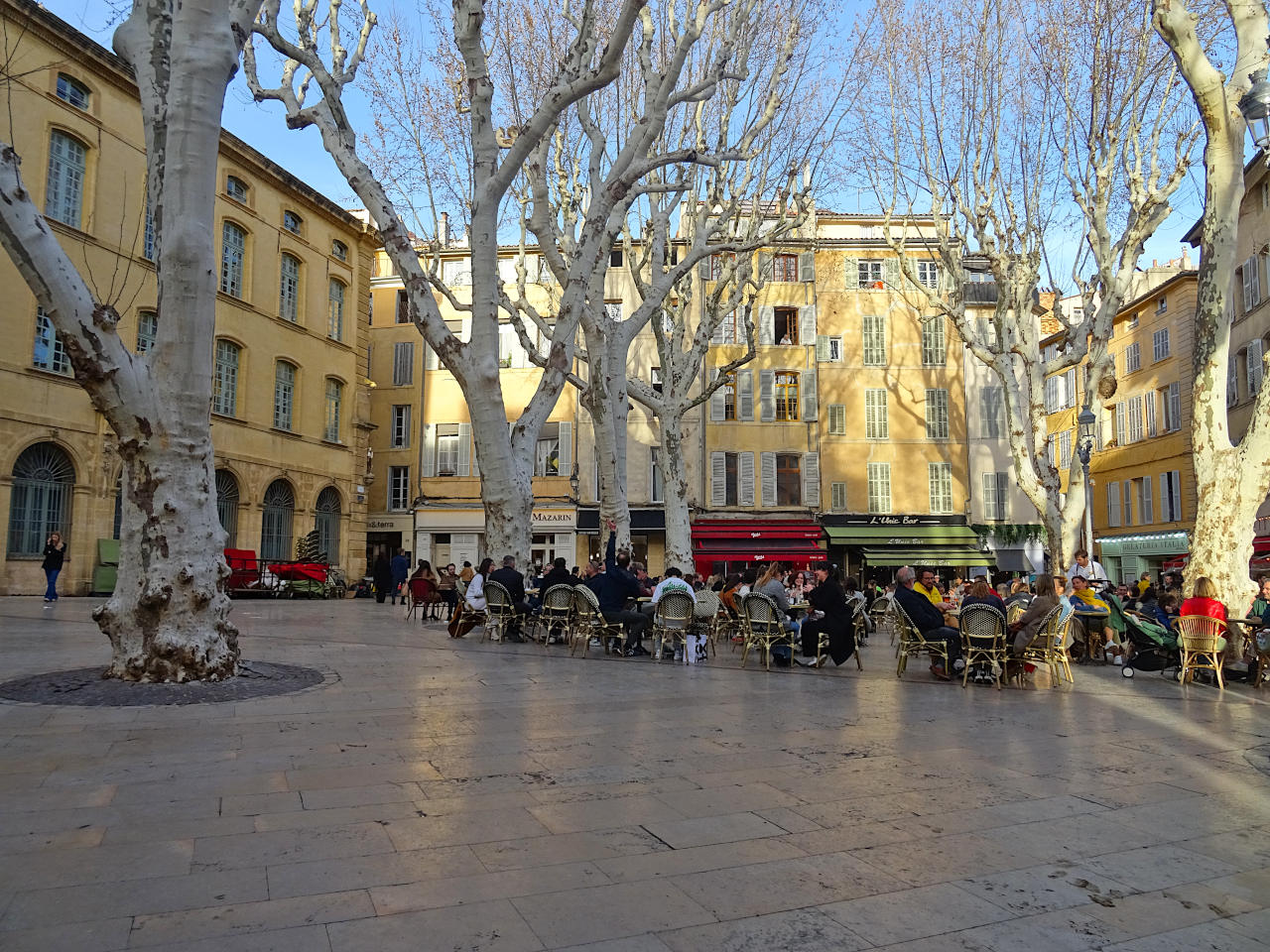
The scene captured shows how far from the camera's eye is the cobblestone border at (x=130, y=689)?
667cm

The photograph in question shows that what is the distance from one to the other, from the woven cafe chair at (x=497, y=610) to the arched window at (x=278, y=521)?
1588 cm

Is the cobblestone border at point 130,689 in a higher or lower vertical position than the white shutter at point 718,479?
lower

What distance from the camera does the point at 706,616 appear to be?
11570mm

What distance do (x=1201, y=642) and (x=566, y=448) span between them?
78.3 feet

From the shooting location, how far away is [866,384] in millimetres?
32844

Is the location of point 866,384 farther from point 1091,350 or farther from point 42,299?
point 42,299

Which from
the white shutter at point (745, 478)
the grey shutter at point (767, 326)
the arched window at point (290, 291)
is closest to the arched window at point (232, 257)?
the arched window at point (290, 291)

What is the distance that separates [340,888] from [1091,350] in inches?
700

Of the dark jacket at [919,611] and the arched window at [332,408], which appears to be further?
the arched window at [332,408]

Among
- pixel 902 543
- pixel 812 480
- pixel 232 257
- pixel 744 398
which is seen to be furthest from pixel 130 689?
pixel 902 543

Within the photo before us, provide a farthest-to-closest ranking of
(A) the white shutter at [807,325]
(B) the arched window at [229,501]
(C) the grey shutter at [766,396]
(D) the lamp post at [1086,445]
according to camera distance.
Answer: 1. (A) the white shutter at [807,325]
2. (C) the grey shutter at [766,396]
3. (B) the arched window at [229,501]
4. (D) the lamp post at [1086,445]

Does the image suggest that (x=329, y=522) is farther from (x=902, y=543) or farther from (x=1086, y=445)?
(x=1086, y=445)

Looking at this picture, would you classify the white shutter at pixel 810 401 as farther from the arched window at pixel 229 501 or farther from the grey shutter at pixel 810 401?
the arched window at pixel 229 501

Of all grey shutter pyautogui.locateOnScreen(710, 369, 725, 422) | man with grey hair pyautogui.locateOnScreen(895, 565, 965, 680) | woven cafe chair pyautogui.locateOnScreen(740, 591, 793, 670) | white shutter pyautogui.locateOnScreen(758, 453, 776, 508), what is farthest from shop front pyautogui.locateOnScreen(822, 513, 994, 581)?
man with grey hair pyautogui.locateOnScreen(895, 565, 965, 680)
